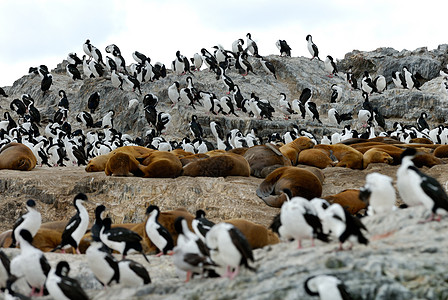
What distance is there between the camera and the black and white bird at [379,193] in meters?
6.51

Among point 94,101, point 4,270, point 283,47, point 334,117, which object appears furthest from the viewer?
point 283,47

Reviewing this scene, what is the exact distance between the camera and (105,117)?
98.3ft

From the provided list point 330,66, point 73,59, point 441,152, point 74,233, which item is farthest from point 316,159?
point 73,59

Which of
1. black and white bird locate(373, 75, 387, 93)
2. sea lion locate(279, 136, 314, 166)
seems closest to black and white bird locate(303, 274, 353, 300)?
sea lion locate(279, 136, 314, 166)

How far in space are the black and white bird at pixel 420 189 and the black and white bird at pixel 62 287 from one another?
3.43 m

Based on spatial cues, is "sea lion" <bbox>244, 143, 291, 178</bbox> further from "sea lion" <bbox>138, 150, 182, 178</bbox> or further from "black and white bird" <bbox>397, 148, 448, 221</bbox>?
"black and white bird" <bbox>397, 148, 448, 221</bbox>

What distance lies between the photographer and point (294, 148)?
651 inches

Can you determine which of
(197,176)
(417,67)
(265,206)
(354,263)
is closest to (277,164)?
(197,176)

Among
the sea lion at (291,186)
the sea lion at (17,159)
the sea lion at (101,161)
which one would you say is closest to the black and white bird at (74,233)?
the sea lion at (291,186)

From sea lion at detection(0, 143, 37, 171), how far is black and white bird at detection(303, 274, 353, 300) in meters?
12.0

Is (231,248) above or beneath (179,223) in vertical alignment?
beneath

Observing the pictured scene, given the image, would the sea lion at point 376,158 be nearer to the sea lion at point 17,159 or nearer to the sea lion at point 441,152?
the sea lion at point 441,152

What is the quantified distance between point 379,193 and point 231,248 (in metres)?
1.94

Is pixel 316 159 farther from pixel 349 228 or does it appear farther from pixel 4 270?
pixel 4 270
